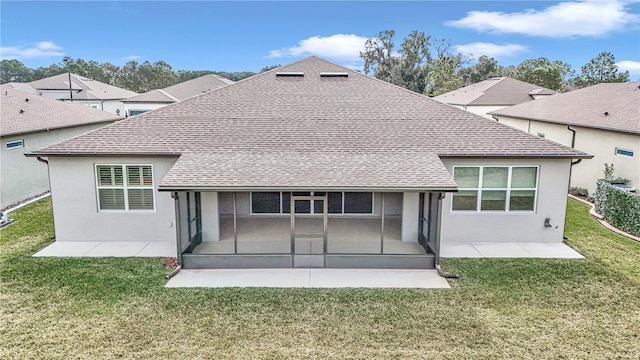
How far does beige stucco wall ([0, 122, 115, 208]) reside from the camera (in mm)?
15508

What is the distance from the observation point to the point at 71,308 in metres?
8.29

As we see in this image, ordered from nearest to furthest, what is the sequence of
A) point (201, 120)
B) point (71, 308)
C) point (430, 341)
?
point (430, 341), point (71, 308), point (201, 120)

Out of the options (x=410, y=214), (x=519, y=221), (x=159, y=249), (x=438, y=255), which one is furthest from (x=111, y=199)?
(x=519, y=221)

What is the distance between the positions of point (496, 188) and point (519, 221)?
48.9 inches

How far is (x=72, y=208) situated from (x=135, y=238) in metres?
1.99

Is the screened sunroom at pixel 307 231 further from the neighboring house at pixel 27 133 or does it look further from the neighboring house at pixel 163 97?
the neighboring house at pixel 163 97

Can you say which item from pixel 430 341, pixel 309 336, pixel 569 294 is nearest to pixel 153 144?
pixel 309 336

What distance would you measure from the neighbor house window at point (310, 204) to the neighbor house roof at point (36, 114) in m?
9.80

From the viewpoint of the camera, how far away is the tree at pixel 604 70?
50250mm

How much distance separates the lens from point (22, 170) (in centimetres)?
1644

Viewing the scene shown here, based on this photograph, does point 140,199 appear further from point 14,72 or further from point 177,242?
point 14,72

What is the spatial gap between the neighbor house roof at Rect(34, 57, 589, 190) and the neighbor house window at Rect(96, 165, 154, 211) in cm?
64

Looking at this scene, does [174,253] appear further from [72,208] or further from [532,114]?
[532,114]

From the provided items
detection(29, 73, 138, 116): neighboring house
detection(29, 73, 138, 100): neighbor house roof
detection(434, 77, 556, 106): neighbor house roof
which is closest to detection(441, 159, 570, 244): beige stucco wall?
detection(434, 77, 556, 106): neighbor house roof
